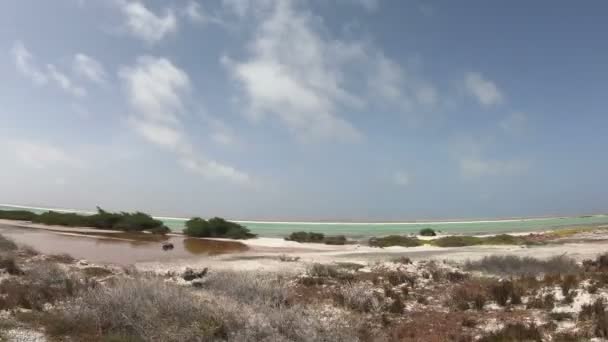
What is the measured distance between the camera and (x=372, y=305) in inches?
527

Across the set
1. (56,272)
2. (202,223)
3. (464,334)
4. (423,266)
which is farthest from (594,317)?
(202,223)

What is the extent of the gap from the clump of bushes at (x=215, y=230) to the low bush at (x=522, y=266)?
27113mm

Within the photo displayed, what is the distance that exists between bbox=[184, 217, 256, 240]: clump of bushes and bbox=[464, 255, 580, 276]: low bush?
2711cm

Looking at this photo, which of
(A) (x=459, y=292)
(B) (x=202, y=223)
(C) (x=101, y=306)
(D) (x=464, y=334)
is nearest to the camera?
(C) (x=101, y=306)

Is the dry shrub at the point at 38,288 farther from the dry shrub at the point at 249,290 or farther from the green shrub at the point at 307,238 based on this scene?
the green shrub at the point at 307,238

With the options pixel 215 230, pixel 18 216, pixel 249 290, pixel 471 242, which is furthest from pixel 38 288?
pixel 18 216

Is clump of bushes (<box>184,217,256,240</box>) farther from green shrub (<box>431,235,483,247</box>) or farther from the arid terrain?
the arid terrain

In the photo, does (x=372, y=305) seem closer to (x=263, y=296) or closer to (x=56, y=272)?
(x=263, y=296)

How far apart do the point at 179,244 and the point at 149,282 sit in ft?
86.0

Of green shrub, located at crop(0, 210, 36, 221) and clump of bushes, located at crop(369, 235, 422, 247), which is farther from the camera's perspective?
green shrub, located at crop(0, 210, 36, 221)

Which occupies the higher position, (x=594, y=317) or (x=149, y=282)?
(x=149, y=282)

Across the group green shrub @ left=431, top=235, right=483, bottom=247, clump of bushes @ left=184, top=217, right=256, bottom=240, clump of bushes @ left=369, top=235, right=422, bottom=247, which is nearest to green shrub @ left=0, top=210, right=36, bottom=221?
clump of bushes @ left=184, top=217, right=256, bottom=240

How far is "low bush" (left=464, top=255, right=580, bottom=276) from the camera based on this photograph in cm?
1958

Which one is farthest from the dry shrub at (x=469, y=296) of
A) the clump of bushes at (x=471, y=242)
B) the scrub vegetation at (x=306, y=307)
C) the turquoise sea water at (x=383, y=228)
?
the turquoise sea water at (x=383, y=228)
